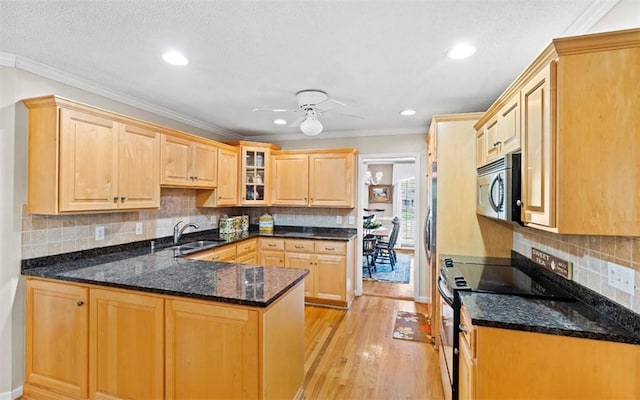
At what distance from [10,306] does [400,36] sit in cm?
317

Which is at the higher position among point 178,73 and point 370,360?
point 178,73

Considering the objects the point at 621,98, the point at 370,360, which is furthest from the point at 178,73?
the point at 370,360

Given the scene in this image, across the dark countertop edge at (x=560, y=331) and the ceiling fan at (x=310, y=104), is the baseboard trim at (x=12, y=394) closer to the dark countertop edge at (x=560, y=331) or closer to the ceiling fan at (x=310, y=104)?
the ceiling fan at (x=310, y=104)

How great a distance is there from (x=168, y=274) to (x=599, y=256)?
2.51 m

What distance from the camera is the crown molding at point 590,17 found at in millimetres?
1448

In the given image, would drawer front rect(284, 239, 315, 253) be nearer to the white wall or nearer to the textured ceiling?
the textured ceiling

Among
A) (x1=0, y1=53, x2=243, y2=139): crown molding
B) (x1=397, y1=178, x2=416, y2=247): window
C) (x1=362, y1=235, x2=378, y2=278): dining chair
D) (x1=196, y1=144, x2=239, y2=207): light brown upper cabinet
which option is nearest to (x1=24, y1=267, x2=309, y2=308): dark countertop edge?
(x1=0, y1=53, x2=243, y2=139): crown molding

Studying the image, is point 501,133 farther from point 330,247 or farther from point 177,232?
point 177,232

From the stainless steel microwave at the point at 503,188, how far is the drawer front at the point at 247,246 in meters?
2.76

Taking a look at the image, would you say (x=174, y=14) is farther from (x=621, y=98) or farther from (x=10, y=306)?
(x=10, y=306)

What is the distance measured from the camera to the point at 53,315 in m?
2.07

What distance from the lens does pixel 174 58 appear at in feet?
6.90

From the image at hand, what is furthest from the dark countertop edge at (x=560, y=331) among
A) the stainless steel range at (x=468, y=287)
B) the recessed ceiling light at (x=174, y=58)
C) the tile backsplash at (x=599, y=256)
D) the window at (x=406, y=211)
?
the window at (x=406, y=211)

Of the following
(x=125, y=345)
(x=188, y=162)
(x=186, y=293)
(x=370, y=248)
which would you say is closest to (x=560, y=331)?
(x=186, y=293)
